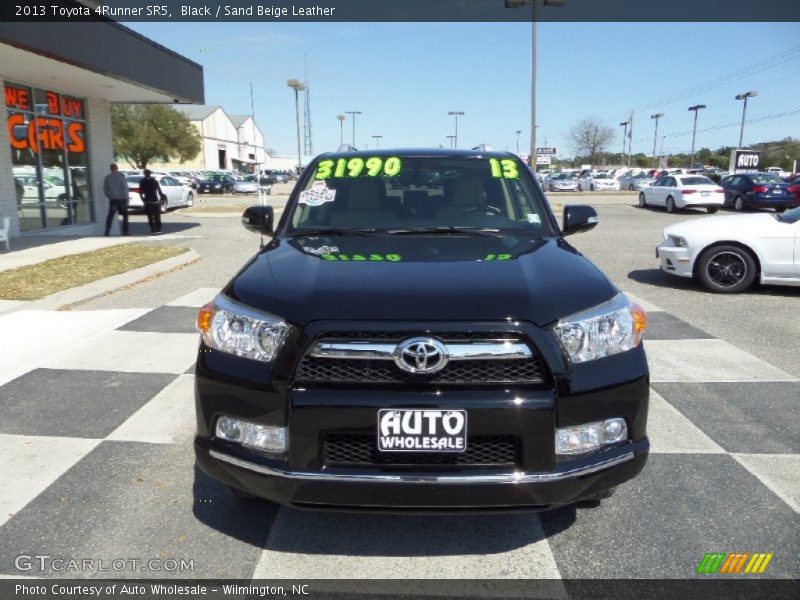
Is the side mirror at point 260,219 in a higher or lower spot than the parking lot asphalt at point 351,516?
higher

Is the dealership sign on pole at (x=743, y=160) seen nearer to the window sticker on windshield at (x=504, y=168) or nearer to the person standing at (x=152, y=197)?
the person standing at (x=152, y=197)

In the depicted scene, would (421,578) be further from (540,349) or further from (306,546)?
(540,349)

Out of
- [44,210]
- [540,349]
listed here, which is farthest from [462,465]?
[44,210]

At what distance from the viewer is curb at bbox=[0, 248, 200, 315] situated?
7523 mm

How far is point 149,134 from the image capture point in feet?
193

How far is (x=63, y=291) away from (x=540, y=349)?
7.73 metres

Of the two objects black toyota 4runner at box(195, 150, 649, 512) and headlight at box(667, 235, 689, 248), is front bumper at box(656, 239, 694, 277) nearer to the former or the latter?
headlight at box(667, 235, 689, 248)

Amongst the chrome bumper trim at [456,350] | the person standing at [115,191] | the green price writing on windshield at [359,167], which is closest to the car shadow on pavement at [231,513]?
the chrome bumper trim at [456,350]

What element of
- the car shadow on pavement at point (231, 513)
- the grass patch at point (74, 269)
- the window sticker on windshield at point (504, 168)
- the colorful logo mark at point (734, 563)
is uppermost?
the window sticker on windshield at point (504, 168)

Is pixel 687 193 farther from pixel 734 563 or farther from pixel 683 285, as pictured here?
pixel 734 563

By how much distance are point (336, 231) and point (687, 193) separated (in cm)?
2432

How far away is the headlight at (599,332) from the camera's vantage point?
97.3 inches

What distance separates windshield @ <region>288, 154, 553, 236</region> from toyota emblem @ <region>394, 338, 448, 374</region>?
1.48m

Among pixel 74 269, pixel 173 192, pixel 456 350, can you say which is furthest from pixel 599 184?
pixel 456 350
